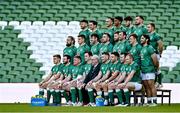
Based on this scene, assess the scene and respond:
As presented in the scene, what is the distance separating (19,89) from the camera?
22.5 metres

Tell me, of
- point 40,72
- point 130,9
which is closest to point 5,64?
point 40,72

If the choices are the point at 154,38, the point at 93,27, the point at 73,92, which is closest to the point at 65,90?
the point at 73,92

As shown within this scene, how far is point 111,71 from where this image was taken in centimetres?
1812

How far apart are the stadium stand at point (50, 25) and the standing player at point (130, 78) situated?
495 centimetres

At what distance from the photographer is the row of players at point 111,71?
17.8 metres

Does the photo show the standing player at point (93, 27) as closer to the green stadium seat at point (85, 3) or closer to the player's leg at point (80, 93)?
the player's leg at point (80, 93)

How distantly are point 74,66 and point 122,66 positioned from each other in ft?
4.27

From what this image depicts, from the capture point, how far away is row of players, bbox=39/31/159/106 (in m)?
17.8

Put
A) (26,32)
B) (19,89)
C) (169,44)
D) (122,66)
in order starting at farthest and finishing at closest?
(26,32) → (169,44) → (19,89) → (122,66)

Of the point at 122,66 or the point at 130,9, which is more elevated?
the point at 130,9

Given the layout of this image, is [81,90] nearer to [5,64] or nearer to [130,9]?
[5,64]

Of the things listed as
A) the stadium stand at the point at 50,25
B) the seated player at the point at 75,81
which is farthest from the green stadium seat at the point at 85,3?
the seated player at the point at 75,81

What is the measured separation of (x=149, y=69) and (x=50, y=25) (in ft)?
29.2

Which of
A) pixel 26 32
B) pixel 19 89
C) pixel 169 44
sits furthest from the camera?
pixel 26 32
